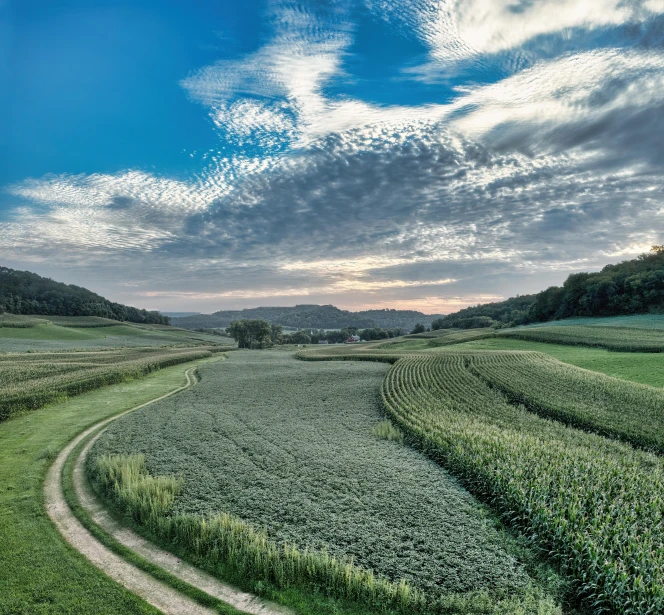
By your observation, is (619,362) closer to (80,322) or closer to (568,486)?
(568,486)

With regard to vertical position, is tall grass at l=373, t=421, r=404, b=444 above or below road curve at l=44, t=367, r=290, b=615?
above

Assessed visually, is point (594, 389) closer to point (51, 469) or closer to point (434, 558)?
point (434, 558)

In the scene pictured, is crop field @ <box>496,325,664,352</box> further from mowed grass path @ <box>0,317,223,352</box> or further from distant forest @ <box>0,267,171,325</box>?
distant forest @ <box>0,267,171,325</box>

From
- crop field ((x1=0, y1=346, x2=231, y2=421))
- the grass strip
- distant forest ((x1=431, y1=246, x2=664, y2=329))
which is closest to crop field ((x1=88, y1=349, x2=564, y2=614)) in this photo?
the grass strip

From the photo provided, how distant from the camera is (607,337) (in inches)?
2189

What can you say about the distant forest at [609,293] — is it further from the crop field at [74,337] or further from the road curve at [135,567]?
the road curve at [135,567]

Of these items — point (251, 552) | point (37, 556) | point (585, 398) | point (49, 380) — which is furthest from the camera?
point (49, 380)

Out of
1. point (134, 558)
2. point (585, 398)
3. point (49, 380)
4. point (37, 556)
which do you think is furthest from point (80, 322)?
point (585, 398)

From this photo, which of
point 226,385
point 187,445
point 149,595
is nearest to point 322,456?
point 187,445

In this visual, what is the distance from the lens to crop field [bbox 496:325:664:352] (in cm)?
4800

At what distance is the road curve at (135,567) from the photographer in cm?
904

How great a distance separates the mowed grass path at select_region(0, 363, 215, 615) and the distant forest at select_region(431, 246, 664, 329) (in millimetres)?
103858

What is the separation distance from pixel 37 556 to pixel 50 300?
150 meters

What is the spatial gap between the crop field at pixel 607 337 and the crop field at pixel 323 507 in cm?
4207
